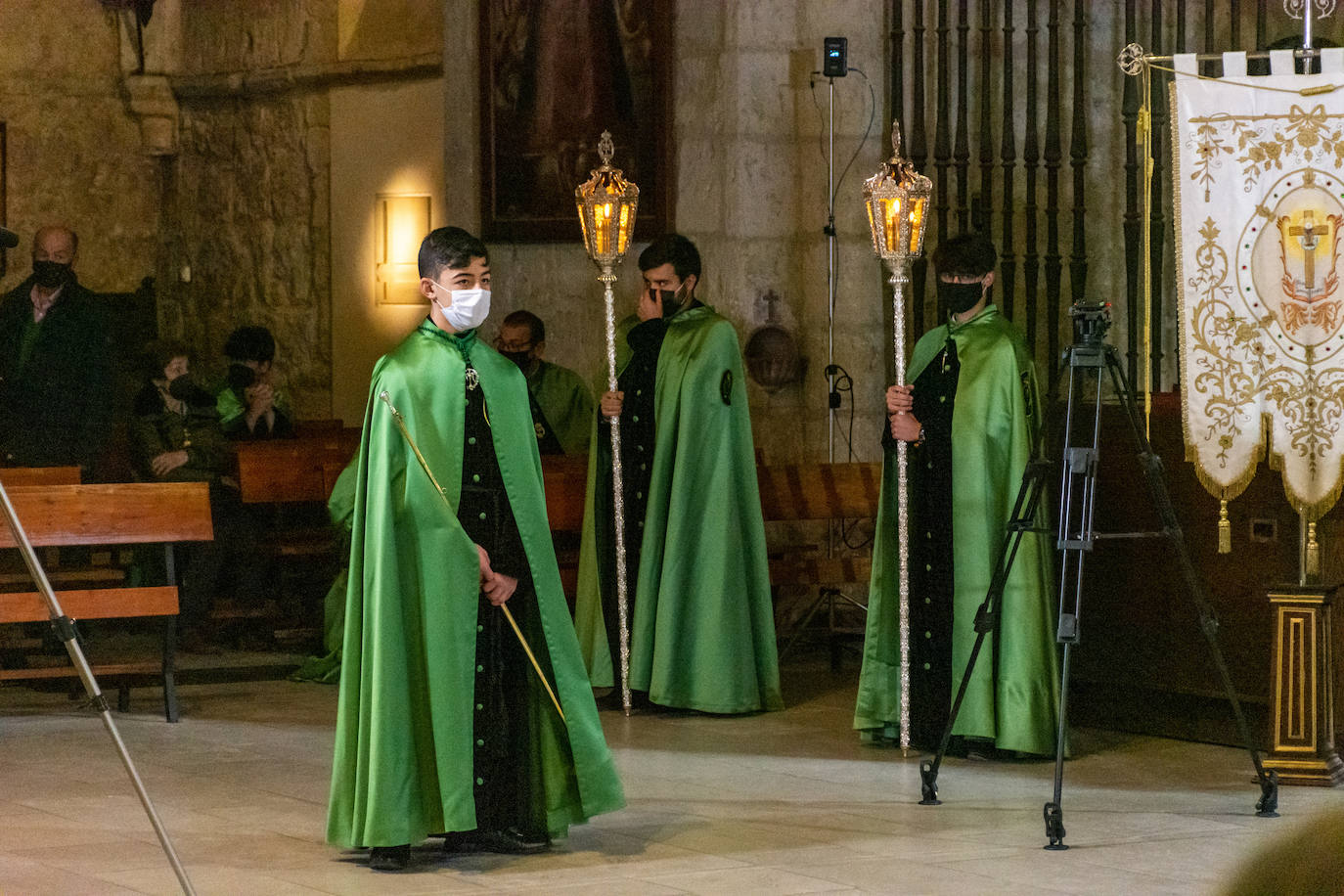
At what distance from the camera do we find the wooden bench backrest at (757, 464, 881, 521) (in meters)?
8.56

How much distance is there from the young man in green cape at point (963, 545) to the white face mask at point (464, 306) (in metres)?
2.10

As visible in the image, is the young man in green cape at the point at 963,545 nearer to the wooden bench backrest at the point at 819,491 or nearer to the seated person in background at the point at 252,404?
the wooden bench backrest at the point at 819,491

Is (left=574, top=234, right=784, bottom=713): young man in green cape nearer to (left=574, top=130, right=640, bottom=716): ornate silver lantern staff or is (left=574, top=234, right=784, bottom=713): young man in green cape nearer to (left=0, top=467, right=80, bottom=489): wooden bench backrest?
(left=574, top=130, right=640, bottom=716): ornate silver lantern staff

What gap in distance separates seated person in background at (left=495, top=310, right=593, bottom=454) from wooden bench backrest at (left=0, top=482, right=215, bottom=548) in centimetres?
195

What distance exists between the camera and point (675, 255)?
749 centimetres

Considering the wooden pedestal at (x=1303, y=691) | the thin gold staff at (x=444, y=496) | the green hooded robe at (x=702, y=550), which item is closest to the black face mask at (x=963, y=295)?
the green hooded robe at (x=702, y=550)

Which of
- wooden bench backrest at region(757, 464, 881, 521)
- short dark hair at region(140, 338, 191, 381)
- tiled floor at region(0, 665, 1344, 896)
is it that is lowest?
tiled floor at region(0, 665, 1344, 896)

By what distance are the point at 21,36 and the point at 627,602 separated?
8.08 metres

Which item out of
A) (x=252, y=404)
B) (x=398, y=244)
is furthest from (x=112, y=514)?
(x=398, y=244)

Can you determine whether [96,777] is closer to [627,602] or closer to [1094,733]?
[627,602]

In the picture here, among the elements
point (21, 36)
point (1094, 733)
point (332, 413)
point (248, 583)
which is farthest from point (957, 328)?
point (21, 36)

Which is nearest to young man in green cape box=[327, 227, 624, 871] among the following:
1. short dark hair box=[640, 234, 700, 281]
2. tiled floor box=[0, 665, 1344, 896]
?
tiled floor box=[0, 665, 1344, 896]

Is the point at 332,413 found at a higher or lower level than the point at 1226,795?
higher

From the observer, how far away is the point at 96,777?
233 inches
